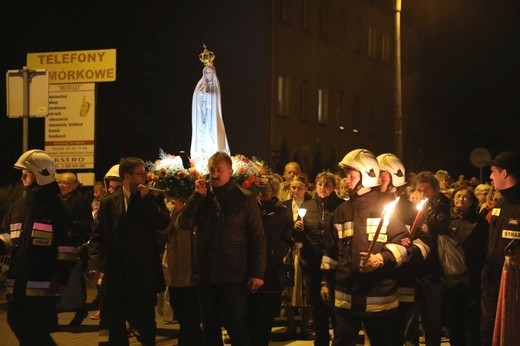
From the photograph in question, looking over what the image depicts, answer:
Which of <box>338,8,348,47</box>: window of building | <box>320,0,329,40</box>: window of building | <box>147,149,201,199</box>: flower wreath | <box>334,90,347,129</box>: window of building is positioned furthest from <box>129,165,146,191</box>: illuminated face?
<box>338,8,348,47</box>: window of building

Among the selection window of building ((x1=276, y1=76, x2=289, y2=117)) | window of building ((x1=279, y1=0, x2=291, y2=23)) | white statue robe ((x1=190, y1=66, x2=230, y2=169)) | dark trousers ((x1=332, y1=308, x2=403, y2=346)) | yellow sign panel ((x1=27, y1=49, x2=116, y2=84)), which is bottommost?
dark trousers ((x1=332, y1=308, x2=403, y2=346))

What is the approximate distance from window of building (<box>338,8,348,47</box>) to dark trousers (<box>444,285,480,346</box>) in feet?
96.5

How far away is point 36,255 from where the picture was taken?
8383 millimetres

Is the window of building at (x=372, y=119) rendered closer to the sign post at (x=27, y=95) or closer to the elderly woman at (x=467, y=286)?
the sign post at (x=27, y=95)

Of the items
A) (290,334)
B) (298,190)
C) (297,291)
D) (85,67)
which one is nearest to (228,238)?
(298,190)

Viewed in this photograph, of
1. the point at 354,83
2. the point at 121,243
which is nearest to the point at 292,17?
the point at 354,83

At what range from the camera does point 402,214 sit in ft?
29.9

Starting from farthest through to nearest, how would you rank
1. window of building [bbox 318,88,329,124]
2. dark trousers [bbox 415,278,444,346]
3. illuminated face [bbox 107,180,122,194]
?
1. window of building [bbox 318,88,329,124]
2. illuminated face [bbox 107,180,122,194]
3. dark trousers [bbox 415,278,444,346]

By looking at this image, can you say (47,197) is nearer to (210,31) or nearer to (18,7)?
(18,7)

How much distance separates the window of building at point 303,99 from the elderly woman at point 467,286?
82.2ft

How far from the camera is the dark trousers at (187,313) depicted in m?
10.4

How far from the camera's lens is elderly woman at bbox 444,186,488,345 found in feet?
35.9

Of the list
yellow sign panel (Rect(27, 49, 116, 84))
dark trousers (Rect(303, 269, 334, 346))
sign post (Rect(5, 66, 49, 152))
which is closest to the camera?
dark trousers (Rect(303, 269, 334, 346))

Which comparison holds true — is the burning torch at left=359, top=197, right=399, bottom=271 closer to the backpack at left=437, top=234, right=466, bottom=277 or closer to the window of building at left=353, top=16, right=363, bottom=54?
the backpack at left=437, top=234, right=466, bottom=277
